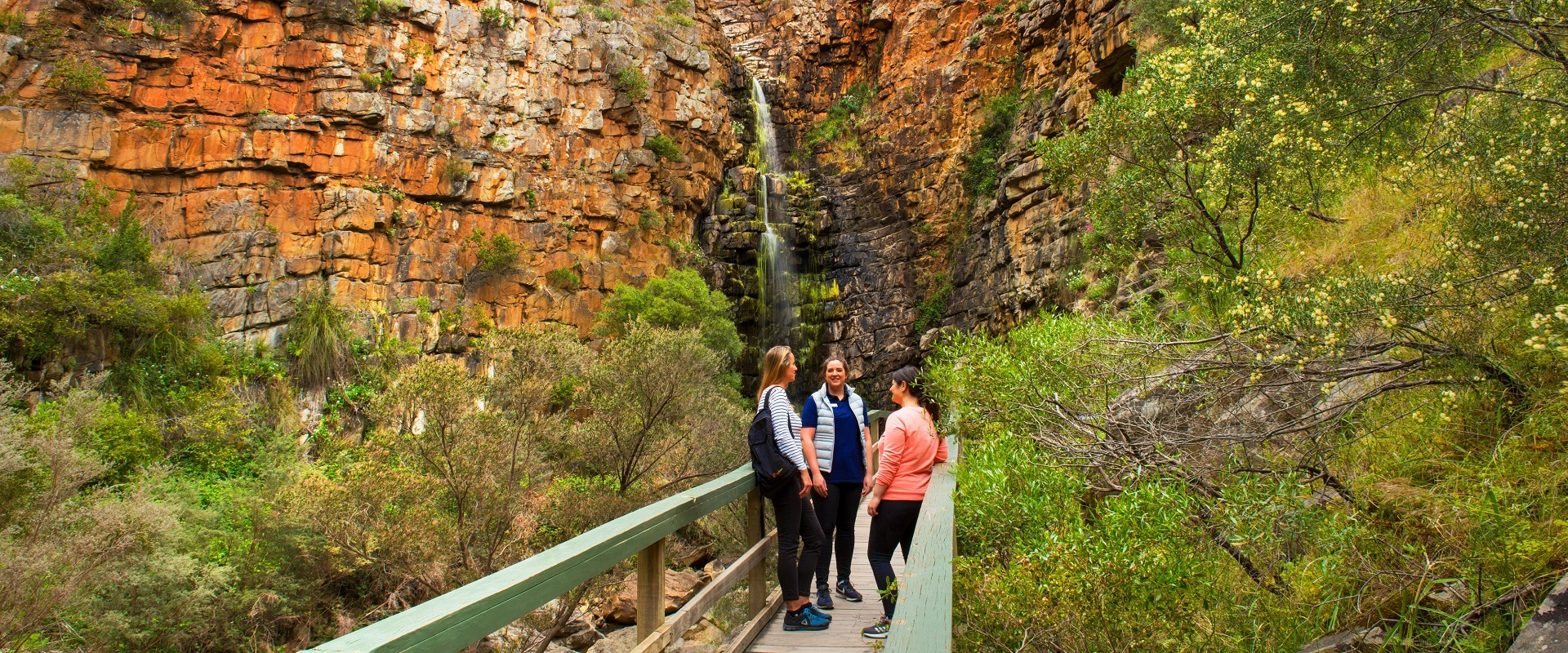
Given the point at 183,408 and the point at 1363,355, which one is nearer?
the point at 1363,355

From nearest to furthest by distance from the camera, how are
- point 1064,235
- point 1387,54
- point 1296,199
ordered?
point 1387,54 < point 1296,199 < point 1064,235

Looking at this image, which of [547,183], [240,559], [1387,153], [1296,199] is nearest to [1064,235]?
[1296,199]

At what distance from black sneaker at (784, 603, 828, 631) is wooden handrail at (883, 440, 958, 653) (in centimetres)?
120

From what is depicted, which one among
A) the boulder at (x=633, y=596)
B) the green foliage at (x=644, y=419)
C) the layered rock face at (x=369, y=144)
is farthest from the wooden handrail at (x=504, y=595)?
the layered rock face at (x=369, y=144)

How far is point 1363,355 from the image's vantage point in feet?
11.3

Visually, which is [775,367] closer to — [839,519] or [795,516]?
[795,516]

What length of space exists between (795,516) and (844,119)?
27.1 meters

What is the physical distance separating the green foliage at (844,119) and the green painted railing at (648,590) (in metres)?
26.2

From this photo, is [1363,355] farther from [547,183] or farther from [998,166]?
[547,183]

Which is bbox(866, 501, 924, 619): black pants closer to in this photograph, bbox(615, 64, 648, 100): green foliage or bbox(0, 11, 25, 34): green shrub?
bbox(615, 64, 648, 100): green foliage

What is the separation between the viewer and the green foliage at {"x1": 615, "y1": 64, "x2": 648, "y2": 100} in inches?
895

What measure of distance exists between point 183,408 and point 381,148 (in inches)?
301

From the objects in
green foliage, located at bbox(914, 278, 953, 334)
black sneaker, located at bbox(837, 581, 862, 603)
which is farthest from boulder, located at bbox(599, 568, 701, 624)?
green foliage, located at bbox(914, 278, 953, 334)

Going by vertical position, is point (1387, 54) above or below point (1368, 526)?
above
